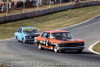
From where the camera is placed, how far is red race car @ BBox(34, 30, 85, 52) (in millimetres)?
16125

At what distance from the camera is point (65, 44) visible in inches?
635

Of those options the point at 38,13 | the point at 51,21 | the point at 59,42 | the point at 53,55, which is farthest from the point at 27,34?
the point at 38,13

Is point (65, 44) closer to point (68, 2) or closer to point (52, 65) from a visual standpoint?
point (52, 65)

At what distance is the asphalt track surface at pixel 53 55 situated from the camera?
1152 cm

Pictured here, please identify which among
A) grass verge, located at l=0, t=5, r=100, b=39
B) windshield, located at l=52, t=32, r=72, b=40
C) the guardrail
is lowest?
grass verge, located at l=0, t=5, r=100, b=39

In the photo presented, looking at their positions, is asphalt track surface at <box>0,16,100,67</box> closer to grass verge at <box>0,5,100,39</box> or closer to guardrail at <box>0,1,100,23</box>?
grass verge at <box>0,5,100,39</box>

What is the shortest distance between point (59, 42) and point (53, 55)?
5.04 ft

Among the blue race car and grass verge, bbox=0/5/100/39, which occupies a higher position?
the blue race car

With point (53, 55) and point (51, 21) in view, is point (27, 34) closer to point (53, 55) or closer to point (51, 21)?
point (53, 55)

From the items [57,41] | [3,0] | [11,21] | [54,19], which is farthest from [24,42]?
[3,0]

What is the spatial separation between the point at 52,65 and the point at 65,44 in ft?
17.0

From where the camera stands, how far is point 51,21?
4056 centimetres

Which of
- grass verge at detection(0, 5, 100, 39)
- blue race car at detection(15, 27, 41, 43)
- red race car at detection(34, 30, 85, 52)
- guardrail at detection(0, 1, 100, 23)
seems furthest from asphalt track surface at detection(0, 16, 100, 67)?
guardrail at detection(0, 1, 100, 23)

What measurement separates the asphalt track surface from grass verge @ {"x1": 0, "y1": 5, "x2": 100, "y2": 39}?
263cm
